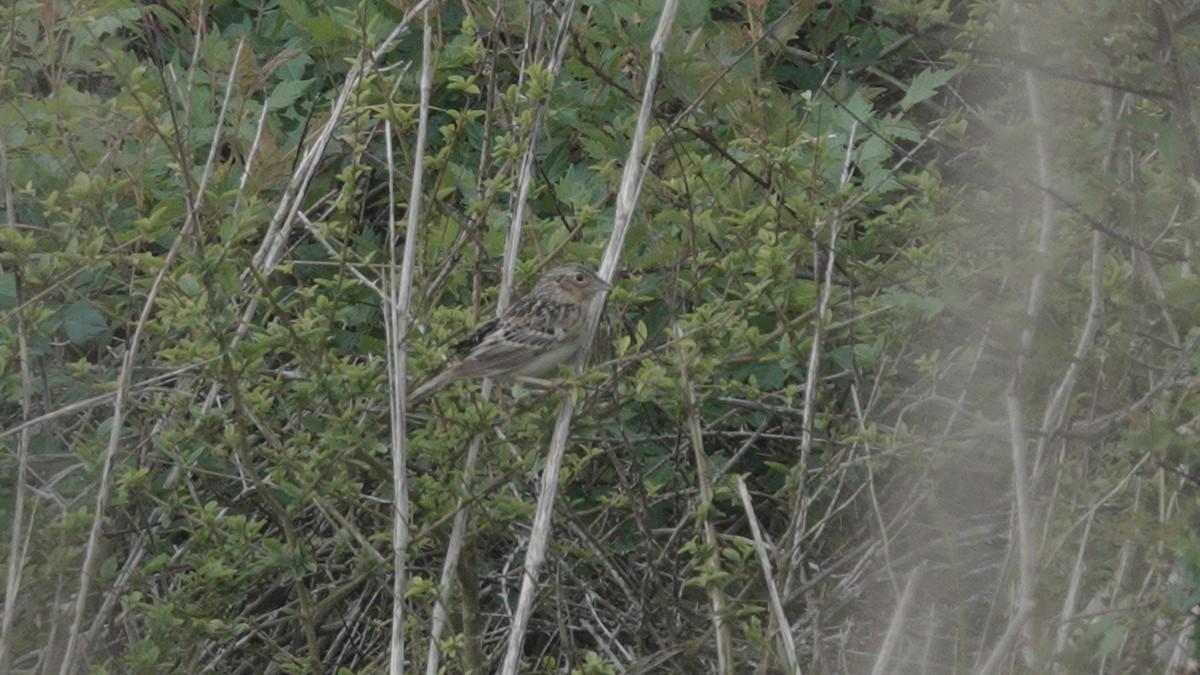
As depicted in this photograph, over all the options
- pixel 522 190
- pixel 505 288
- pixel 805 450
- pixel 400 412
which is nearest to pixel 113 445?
pixel 400 412

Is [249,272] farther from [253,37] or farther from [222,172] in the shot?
[253,37]

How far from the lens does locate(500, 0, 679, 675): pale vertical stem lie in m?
4.16

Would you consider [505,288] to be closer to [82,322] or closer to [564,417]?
[564,417]

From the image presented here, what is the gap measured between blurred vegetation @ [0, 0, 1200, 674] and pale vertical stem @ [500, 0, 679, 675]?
0.14 m

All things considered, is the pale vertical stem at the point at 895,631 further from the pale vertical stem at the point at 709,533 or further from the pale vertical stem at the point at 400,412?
the pale vertical stem at the point at 400,412

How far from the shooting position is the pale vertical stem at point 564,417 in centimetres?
416

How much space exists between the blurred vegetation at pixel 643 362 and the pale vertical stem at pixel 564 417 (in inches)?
5.7

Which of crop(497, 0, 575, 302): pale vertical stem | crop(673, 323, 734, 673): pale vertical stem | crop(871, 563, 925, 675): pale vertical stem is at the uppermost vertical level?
crop(497, 0, 575, 302): pale vertical stem

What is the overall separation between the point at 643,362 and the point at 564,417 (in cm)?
33

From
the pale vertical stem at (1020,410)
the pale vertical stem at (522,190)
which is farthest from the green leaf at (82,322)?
the pale vertical stem at (1020,410)

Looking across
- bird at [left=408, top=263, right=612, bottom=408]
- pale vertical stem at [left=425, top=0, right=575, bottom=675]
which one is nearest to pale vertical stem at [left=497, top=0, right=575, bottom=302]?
pale vertical stem at [left=425, top=0, right=575, bottom=675]

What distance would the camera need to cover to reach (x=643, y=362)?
460cm

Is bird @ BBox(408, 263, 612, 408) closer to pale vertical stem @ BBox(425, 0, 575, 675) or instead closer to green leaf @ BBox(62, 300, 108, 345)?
pale vertical stem @ BBox(425, 0, 575, 675)

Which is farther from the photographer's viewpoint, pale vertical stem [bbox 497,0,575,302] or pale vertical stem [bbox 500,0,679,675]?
pale vertical stem [bbox 497,0,575,302]
